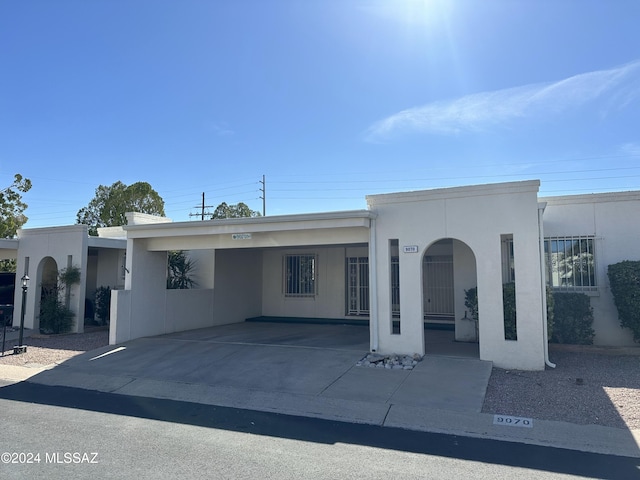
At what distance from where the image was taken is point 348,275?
16609 millimetres

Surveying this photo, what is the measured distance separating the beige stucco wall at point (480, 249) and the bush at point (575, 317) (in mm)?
2048

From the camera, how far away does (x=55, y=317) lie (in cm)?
1426

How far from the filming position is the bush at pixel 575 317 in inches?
403

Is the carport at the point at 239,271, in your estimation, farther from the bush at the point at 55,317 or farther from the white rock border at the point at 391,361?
the bush at the point at 55,317

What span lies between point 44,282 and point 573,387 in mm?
16732

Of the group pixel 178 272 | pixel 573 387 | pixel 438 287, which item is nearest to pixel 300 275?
pixel 178 272

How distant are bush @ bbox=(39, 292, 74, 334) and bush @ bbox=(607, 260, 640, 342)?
50.2ft

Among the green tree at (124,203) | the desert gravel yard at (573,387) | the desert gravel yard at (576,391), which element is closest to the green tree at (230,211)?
the green tree at (124,203)

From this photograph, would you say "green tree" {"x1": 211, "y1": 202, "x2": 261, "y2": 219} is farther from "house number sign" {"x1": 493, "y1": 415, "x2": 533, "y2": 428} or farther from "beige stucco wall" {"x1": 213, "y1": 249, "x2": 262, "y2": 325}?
"house number sign" {"x1": 493, "y1": 415, "x2": 533, "y2": 428}

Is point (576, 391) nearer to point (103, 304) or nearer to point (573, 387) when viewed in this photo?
point (573, 387)

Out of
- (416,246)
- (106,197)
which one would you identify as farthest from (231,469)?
(106,197)

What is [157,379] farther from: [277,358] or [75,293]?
[75,293]

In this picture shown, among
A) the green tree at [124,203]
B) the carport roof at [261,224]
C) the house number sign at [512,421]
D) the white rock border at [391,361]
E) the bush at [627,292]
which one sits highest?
the green tree at [124,203]

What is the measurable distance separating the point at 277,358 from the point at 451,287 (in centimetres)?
718
